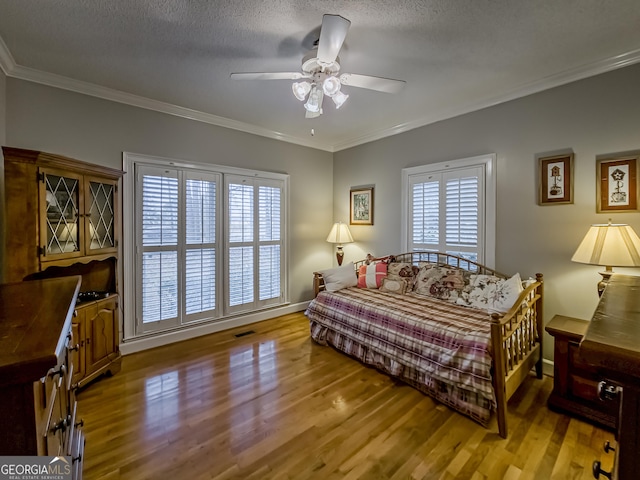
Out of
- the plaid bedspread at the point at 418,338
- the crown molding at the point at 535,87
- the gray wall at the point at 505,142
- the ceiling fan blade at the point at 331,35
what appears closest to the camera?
the ceiling fan blade at the point at 331,35

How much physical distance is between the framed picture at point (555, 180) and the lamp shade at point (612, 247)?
1.69 ft

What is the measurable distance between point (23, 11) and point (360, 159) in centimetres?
353

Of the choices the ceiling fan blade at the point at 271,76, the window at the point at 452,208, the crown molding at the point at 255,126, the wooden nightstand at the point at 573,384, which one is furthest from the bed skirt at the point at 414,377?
the crown molding at the point at 255,126

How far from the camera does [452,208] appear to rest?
3227 millimetres

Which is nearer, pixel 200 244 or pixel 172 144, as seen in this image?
pixel 172 144

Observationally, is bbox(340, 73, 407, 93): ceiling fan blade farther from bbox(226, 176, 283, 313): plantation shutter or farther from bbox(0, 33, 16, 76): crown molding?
bbox(0, 33, 16, 76): crown molding

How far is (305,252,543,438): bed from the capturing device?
194 centimetres

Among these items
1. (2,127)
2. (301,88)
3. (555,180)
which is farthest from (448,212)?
(2,127)

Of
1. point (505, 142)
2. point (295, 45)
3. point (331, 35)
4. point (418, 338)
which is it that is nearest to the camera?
point (331, 35)

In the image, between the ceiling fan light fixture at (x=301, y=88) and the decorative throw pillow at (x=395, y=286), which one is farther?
the decorative throw pillow at (x=395, y=286)

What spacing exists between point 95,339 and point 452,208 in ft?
12.0

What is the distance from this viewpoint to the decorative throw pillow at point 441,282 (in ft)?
9.64

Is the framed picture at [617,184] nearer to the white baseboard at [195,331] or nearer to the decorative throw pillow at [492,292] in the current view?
the decorative throw pillow at [492,292]

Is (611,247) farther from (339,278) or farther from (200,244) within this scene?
(200,244)
